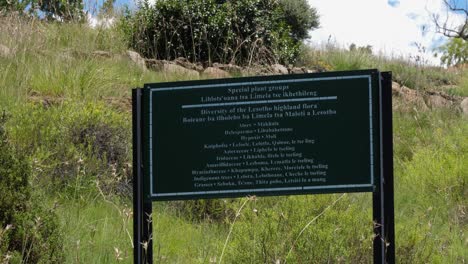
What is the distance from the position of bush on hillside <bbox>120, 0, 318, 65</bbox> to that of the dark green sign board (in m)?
8.26

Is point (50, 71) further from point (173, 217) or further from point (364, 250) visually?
point (364, 250)

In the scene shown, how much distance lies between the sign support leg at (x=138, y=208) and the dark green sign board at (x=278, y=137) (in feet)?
0.44

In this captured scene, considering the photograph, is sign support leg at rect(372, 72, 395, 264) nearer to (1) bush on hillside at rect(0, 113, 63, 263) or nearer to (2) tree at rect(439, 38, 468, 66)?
(1) bush on hillside at rect(0, 113, 63, 263)

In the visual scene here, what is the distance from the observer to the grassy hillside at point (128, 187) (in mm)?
5801

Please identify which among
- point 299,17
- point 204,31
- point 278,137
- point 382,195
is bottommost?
point 382,195

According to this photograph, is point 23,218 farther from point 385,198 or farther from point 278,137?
point 385,198

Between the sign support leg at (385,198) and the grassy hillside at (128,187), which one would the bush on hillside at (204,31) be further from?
the sign support leg at (385,198)

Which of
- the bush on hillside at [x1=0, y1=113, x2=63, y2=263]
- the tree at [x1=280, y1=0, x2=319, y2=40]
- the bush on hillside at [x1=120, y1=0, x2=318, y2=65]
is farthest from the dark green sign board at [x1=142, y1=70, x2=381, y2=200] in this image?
the tree at [x1=280, y1=0, x2=319, y2=40]

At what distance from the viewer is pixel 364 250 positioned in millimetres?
5949

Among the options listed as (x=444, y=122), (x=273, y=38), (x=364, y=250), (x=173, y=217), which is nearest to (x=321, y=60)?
(x=273, y=38)

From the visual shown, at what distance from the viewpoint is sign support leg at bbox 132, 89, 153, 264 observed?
532cm

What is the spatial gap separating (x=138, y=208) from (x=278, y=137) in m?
1.02

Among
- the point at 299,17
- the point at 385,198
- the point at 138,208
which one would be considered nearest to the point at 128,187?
the point at 138,208

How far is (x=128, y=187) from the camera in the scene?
7.71 meters
